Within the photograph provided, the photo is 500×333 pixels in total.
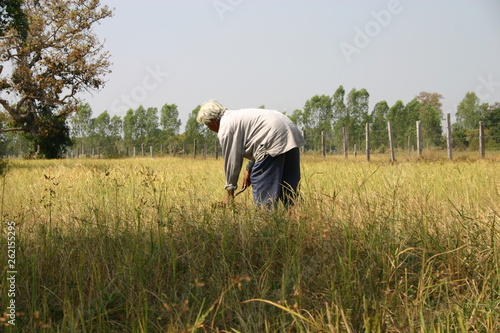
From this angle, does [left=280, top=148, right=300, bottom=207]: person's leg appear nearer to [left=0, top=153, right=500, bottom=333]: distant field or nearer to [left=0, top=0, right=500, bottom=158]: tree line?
[left=0, top=153, right=500, bottom=333]: distant field

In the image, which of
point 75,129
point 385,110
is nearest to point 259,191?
point 385,110

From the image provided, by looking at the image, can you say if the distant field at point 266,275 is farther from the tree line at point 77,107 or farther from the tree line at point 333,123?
the tree line at point 333,123

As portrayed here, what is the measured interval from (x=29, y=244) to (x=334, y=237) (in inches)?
91.9

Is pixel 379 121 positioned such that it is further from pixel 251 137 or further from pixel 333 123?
pixel 251 137

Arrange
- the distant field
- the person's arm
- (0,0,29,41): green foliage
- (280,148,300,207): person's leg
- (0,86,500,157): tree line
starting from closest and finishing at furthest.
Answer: the distant field < the person's arm < (280,148,300,207): person's leg < (0,0,29,41): green foliage < (0,86,500,157): tree line

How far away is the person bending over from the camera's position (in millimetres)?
3914

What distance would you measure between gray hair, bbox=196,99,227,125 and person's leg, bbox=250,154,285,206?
609 mm

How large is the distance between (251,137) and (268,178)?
438 mm

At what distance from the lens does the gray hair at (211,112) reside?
3986 mm

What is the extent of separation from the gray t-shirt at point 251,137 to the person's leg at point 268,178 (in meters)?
0.08

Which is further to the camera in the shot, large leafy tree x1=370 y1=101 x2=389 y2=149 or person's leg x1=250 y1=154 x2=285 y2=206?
large leafy tree x1=370 y1=101 x2=389 y2=149

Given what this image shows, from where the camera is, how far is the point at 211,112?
13.1 ft

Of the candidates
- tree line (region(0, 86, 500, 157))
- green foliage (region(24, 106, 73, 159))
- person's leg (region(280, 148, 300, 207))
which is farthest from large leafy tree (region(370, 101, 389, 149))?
person's leg (region(280, 148, 300, 207))

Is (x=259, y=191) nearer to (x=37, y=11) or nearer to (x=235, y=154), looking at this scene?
(x=235, y=154)
